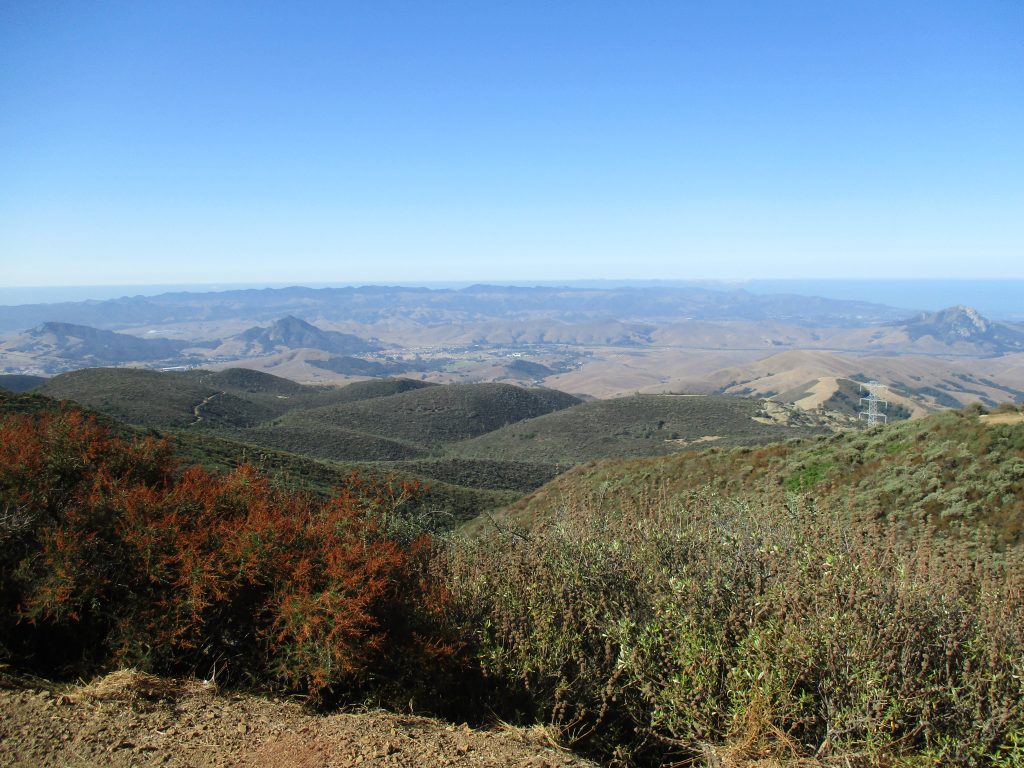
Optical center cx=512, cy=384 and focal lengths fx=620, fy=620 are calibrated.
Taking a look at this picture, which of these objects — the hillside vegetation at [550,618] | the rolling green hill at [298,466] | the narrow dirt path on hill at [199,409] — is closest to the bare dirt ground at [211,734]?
the hillside vegetation at [550,618]

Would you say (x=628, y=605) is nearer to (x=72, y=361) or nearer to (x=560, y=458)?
(x=560, y=458)

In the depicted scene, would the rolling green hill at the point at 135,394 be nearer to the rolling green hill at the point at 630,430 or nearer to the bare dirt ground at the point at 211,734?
the rolling green hill at the point at 630,430

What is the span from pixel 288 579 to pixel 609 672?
252 centimetres

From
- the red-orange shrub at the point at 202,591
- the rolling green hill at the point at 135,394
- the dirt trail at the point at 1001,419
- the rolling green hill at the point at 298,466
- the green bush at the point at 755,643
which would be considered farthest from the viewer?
the rolling green hill at the point at 135,394

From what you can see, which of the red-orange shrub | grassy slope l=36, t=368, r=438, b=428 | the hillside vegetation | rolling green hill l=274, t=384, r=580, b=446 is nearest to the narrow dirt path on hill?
grassy slope l=36, t=368, r=438, b=428

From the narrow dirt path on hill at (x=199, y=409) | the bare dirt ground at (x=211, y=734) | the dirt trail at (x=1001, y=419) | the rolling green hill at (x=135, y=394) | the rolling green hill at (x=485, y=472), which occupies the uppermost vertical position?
the dirt trail at (x=1001, y=419)

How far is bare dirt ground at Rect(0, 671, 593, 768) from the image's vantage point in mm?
3594

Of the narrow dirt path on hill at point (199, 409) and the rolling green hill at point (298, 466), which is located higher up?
the rolling green hill at point (298, 466)

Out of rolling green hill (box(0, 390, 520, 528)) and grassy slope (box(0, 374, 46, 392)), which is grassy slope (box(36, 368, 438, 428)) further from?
grassy slope (box(0, 374, 46, 392))

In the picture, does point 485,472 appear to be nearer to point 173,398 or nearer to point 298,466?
point 298,466

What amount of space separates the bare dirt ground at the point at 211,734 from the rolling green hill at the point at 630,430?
37543 millimetres

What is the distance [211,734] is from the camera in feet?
12.6

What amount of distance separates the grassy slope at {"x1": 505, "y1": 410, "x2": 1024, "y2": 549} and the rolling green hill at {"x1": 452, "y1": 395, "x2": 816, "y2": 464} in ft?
76.9

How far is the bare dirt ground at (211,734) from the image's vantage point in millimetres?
3594
